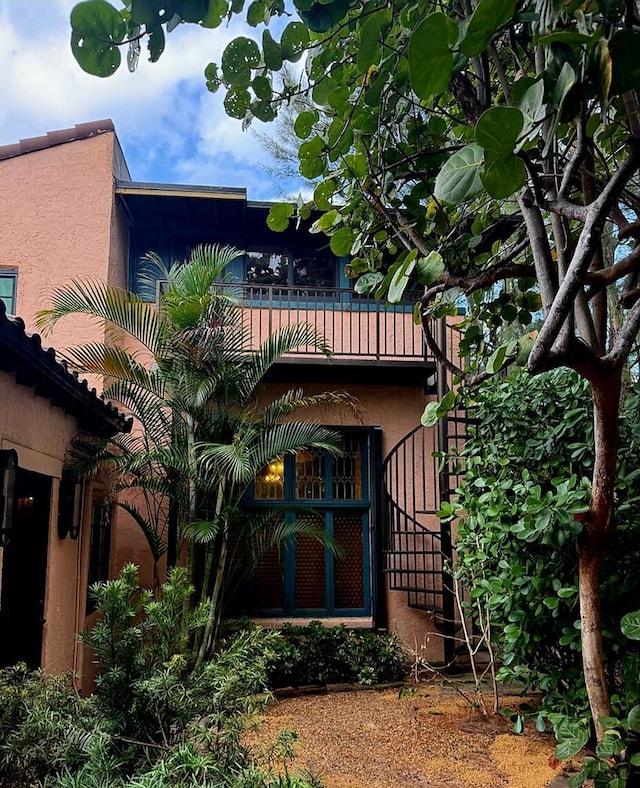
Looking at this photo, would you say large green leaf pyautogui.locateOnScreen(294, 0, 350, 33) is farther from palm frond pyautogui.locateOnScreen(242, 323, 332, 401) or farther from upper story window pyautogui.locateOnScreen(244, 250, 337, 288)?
upper story window pyautogui.locateOnScreen(244, 250, 337, 288)

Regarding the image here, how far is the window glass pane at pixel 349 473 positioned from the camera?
7.05m

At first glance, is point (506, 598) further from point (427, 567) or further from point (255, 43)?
point (427, 567)

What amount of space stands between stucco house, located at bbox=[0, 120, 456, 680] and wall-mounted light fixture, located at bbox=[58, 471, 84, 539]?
1.47 m

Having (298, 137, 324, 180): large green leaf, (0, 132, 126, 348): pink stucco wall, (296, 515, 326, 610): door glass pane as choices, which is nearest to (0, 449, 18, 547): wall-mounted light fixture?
(298, 137, 324, 180): large green leaf

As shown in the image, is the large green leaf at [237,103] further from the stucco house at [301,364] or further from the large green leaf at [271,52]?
the stucco house at [301,364]

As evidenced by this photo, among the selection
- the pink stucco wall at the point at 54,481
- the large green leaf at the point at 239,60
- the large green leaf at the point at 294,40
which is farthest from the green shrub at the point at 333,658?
the large green leaf at the point at 294,40

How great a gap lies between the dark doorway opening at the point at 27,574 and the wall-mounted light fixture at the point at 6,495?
736mm

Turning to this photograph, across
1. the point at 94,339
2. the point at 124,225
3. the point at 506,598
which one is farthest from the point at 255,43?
the point at 124,225

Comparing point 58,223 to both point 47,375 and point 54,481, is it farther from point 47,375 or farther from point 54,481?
point 47,375

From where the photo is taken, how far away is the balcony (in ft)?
22.4

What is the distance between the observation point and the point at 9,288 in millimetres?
6551

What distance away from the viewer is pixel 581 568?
2.34 m

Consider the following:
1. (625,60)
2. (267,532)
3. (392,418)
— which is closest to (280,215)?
(625,60)

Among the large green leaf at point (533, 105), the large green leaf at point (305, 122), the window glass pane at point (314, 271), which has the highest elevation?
the window glass pane at point (314, 271)
